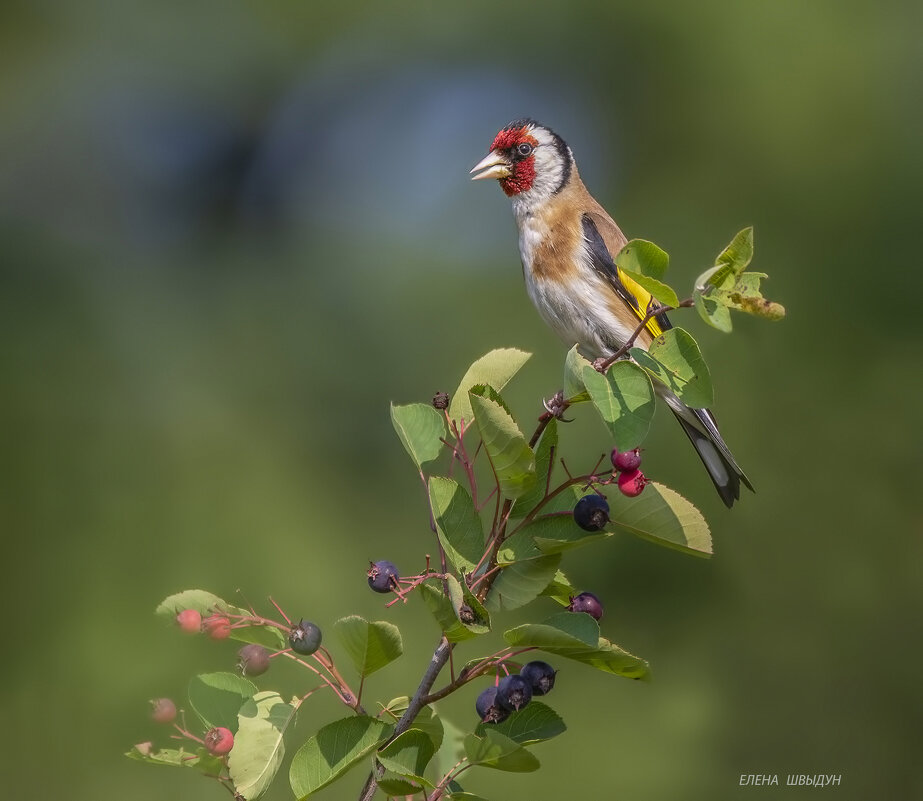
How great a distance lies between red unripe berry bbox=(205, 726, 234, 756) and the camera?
4.58 feet

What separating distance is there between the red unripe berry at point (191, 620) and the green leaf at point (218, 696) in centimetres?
9

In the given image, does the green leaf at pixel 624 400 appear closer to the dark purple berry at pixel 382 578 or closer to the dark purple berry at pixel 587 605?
the dark purple berry at pixel 587 605

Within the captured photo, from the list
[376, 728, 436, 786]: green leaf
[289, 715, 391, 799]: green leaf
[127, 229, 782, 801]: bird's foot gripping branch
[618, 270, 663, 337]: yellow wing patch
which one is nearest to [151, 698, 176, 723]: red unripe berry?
[127, 229, 782, 801]: bird's foot gripping branch

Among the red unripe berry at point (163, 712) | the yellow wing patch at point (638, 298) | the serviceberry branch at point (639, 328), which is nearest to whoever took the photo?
the serviceberry branch at point (639, 328)

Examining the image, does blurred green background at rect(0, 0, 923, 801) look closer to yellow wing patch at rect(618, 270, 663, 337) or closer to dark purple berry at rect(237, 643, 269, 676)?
yellow wing patch at rect(618, 270, 663, 337)

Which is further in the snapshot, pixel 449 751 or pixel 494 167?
pixel 494 167

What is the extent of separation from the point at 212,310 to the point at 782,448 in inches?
139

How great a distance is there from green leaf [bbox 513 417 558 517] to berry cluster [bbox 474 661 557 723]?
0.70ft

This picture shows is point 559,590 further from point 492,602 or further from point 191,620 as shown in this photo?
point 191,620

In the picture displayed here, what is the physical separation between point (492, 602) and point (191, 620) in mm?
447

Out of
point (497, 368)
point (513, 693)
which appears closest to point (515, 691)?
point (513, 693)

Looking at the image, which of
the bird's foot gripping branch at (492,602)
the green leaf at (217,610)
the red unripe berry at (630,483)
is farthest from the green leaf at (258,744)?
the red unripe berry at (630,483)

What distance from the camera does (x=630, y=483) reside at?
150 cm

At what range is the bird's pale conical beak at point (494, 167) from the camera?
337 cm
